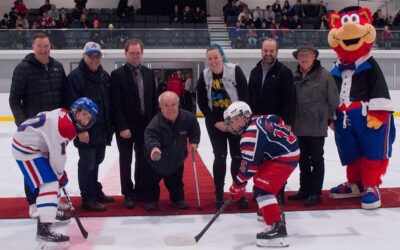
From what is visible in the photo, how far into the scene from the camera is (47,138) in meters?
3.06

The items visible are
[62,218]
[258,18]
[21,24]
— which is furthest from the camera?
[258,18]

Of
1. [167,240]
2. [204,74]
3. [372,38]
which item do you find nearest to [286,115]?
[204,74]

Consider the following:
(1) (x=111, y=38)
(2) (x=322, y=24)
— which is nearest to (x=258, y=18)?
(2) (x=322, y=24)

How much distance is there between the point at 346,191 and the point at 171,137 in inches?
64.1

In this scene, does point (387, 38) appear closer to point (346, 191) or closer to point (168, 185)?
point (346, 191)

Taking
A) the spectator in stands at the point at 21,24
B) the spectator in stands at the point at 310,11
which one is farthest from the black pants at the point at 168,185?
the spectator in stands at the point at 310,11

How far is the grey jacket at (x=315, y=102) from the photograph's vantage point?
13.0 feet

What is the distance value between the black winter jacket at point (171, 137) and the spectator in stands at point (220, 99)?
0.53 ft

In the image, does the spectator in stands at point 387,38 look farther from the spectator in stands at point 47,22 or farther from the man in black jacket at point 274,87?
the man in black jacket at point 274,87

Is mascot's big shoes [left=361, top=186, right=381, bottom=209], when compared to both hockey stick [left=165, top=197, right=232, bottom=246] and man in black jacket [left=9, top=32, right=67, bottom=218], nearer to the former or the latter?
hockey stick [left=165, top=197, right=232, bottom=246]

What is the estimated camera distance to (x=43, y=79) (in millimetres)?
3715

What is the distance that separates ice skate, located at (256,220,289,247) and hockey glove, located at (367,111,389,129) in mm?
1373

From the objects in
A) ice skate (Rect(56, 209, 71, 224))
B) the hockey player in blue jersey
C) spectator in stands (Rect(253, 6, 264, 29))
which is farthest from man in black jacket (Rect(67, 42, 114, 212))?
spectator in stands (Rect(253, 6, 264, 29))

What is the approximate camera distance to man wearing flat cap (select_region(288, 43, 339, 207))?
3.97 meters
